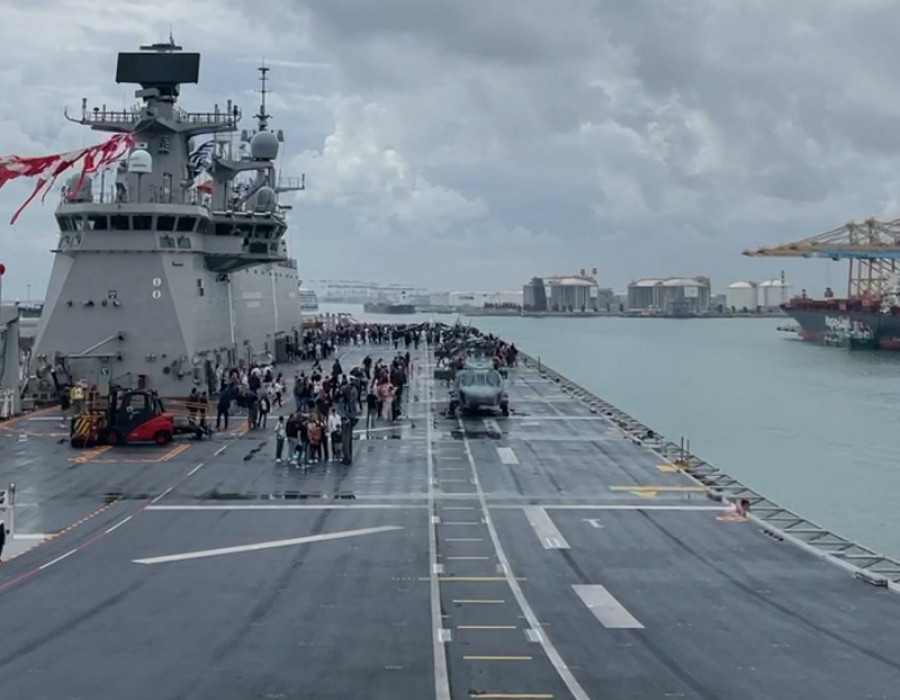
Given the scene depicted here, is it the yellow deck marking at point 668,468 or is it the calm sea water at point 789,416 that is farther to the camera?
the calm sea water at point 789,416

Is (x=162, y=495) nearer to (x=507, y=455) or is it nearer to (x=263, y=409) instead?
(x=507, y=455)

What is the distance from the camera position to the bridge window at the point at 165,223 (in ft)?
114

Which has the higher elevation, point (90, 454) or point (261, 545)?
point (90, 454)

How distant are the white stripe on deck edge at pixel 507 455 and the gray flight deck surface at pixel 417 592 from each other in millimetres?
708

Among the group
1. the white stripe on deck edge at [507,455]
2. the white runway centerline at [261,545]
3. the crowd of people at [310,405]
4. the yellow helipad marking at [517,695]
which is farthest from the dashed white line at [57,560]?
the white stripe on deck edge at [507,455]

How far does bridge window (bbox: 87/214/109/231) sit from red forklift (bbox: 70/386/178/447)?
8979 mm

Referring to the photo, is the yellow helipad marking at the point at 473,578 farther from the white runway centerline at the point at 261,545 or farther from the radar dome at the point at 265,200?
the radar dome at the point at 265,200

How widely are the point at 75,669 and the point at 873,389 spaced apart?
6142 cm

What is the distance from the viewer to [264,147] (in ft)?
170

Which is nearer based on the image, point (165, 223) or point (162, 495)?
point (162, 495)

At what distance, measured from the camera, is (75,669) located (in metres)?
10.4

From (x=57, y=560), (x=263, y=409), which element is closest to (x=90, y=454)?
(x=263, y=409)

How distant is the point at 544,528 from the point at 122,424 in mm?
13567

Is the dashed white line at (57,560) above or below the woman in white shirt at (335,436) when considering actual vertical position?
below
